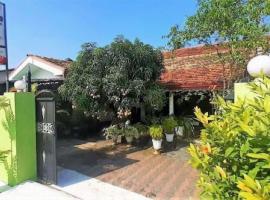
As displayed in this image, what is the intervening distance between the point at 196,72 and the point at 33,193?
10.4 m

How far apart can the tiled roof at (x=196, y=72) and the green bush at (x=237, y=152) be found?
8.49 metres

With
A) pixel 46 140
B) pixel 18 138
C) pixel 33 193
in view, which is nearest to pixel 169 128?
pixel 46 140

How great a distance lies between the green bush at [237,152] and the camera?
7.18ft

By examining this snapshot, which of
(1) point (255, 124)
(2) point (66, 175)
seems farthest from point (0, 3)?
(1) point (255, 124)

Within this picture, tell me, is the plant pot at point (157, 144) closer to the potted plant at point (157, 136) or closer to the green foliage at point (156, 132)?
the potted plant at point (157, 136)

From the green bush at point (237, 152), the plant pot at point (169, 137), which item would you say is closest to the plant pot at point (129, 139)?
the plant pot at point (169, 137)

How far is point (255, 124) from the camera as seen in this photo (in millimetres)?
2363

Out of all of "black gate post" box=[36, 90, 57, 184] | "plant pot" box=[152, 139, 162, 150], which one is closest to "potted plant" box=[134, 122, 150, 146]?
"plant pot" box=[152, 139, 162, 150]

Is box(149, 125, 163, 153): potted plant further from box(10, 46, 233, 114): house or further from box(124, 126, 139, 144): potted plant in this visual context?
box(10, 46, 233, 114): house

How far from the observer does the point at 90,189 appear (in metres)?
7.18

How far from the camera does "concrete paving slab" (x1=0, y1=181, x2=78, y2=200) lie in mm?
6473

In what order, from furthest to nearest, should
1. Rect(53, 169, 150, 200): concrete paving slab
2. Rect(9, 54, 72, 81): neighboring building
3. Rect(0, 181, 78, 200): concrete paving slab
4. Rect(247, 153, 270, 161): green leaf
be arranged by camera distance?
Rect(9, 54, 72, 81): neighboring building → Rect(53, 169, 150, 200): concrete paving slab → Rect(0, 181, 78, 200): concrete paving slab → Rect(247, 153, 270, 161): green leaf

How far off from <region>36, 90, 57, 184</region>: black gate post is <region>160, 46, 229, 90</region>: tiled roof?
6.22m

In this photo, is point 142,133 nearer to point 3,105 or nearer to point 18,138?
point 18,138
